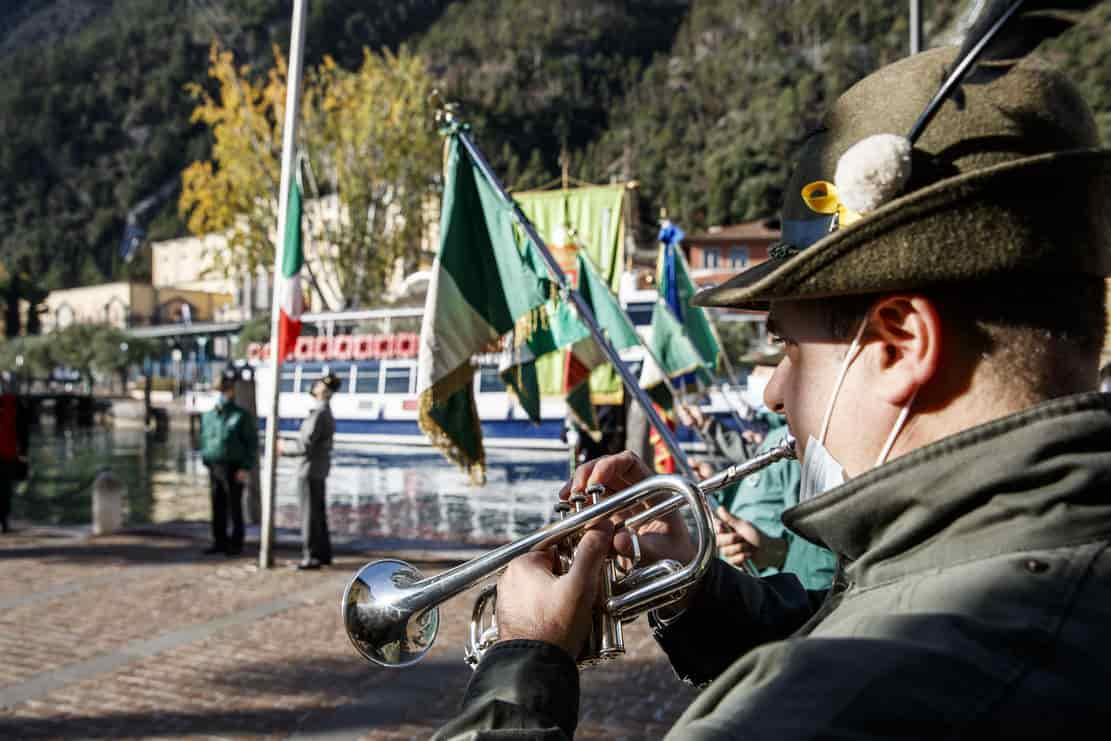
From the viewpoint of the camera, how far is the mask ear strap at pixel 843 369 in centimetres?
137

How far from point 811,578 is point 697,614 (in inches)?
88.5

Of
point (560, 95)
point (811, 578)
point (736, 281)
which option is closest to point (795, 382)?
point (736, 281)

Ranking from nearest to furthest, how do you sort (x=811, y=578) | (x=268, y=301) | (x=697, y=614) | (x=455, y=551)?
1. (x=697, y=614)
2. (x=811, y=578)
3. (x=455, y=551)
4. (x=268, y=301)

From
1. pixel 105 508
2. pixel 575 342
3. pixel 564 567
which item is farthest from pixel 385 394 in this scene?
pixel 564 567

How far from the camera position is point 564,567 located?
1635mm

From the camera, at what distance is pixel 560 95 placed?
142 m

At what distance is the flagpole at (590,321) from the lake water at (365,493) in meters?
4.00

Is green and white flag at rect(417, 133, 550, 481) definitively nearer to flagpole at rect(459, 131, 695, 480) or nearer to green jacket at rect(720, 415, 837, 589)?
flagpole at rect(459, 131, 695, 480)

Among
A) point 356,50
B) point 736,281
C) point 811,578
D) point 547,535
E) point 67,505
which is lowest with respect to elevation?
point 67,505

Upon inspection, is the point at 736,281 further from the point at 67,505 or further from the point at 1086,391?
the point at 67,505

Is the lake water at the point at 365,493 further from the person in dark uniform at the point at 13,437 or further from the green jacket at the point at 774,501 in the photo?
the green jacket at the point at 774,501

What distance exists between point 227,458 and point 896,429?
10023 millimetres

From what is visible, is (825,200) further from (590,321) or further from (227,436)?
(227,436)

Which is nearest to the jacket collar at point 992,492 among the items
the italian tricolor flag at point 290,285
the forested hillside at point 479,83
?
the italian tricolor flag at point 290,285
